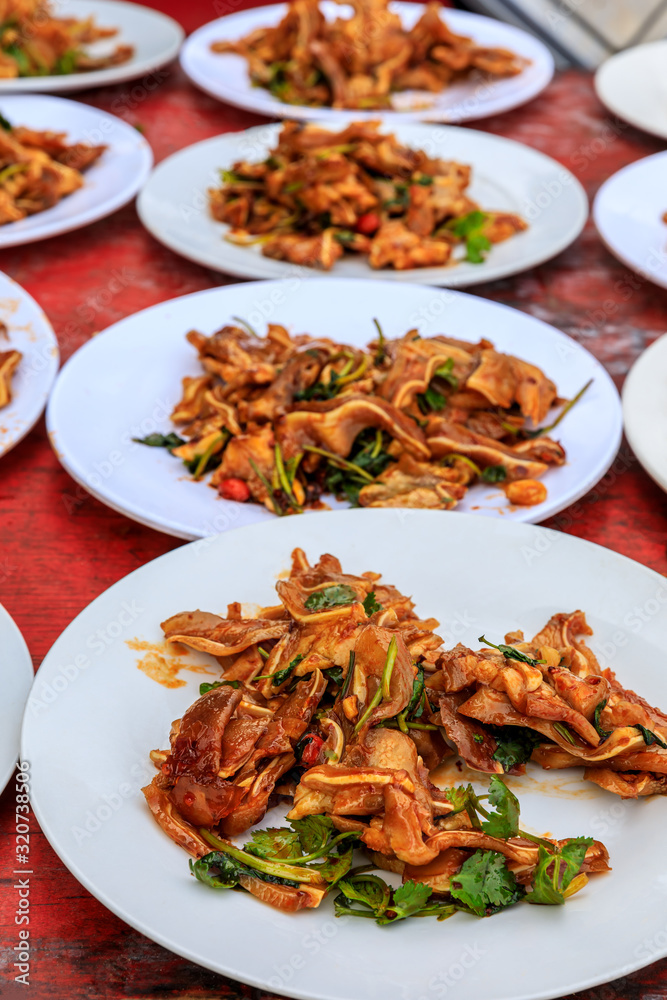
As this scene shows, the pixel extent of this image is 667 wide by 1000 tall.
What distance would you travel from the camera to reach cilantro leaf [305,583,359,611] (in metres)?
1.54

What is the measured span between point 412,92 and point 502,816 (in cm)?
335

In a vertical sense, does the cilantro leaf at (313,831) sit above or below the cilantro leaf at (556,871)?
below

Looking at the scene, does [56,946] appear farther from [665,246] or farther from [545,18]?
[545,18]

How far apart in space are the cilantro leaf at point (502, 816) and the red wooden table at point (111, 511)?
229mm

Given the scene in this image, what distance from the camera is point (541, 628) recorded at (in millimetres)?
1640

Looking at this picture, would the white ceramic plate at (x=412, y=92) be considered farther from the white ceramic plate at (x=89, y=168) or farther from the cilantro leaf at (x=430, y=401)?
the cilantro leaf at (x=430, y=401)

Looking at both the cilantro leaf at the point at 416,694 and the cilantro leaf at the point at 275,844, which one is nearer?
the cilantro leaf at the point at 275,844

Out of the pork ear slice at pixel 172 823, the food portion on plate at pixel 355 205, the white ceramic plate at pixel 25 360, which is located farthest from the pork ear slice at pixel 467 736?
the food portion on plate at pixel 355 205

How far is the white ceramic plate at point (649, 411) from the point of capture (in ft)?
6.44

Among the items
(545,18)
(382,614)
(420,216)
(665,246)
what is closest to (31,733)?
(382,614)

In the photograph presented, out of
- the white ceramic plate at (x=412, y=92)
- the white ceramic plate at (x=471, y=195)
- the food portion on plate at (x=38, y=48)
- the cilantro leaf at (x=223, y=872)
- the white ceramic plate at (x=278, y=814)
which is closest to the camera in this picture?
the white ceramic plate at (x=278, y=814)

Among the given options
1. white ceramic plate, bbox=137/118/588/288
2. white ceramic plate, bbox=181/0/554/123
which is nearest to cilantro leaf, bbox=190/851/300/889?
white ceramic plate, bbox=137/118/588/288

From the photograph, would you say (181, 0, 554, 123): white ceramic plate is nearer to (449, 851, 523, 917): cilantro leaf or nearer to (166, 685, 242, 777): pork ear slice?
(166, 685, 242, 777): pork ear slice

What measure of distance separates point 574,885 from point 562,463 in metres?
0.98
